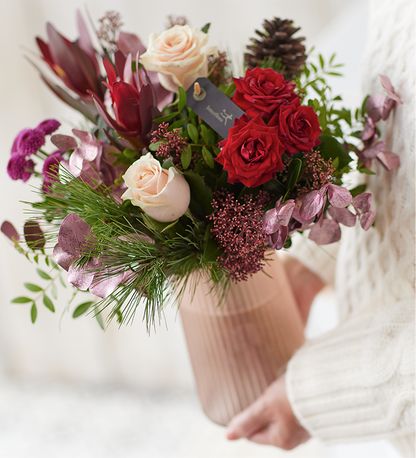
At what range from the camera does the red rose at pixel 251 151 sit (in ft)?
1.47

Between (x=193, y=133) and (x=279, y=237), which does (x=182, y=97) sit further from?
(x=279, y=237)

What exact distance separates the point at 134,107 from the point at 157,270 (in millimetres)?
204

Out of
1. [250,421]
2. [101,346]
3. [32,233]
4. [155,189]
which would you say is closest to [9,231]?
[32,233]

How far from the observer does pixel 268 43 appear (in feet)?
2.11

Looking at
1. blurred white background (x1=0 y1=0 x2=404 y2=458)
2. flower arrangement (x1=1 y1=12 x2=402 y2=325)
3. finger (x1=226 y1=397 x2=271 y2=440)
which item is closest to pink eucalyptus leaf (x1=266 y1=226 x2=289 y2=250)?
flower arrangement (x1=1 y1=12 x2=402 y2=325)

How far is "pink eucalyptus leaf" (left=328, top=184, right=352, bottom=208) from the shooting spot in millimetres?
462

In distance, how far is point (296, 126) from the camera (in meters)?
0.47

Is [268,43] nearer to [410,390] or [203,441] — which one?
[410,390]

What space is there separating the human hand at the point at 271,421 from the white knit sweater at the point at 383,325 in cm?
2

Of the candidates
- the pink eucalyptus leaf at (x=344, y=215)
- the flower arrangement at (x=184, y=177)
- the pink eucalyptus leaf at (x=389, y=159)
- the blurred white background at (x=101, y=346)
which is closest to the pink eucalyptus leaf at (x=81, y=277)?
the flower arrangement at (x=184, y=177)

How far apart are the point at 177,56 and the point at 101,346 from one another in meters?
1.66

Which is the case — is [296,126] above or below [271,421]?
above

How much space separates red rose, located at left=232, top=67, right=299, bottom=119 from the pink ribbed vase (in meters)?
0.28

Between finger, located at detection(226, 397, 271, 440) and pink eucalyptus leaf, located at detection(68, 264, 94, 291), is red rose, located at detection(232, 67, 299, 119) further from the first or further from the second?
finger, located at detection(226, 397, 271, 440)
